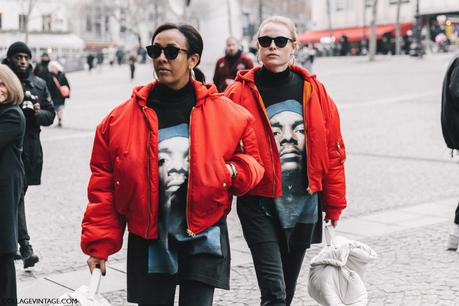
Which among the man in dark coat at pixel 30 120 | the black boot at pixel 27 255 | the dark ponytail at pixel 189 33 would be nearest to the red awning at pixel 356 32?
the man in dark coat at pixel 30 120

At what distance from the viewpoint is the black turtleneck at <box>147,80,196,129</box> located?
3.34 m

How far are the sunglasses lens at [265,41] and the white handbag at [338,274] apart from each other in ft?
3.37

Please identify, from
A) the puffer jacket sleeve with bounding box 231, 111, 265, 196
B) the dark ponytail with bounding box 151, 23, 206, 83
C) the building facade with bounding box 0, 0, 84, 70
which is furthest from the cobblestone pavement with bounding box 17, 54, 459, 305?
the building facade with bounding box 0, 0, 84, 70

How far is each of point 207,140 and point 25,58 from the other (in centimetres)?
369

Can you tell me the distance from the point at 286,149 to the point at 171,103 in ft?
3.27

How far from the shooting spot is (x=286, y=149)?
13.8 ft

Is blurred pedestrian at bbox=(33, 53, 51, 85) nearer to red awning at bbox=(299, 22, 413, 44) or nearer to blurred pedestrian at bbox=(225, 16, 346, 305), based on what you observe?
blurred pedestrian at bbox=(225, 16, 346, 305)

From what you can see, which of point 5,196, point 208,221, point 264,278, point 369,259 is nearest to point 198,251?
point 208,221

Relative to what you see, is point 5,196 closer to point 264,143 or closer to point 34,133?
point 264,143

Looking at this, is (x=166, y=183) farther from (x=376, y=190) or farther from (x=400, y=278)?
(x=376, y=190)

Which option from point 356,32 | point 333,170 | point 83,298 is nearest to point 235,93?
point 333,170

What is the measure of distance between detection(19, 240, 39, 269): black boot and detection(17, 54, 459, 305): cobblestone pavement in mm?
80

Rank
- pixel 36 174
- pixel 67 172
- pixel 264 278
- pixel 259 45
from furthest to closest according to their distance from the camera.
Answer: pixel 67 172 < pixel 36 174 < pixel 259 45 < pixel 264 278

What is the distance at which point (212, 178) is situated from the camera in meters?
3.30
